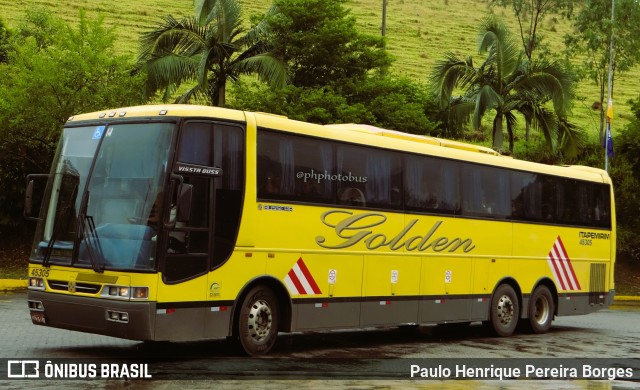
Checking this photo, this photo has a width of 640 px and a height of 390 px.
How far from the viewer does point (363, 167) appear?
1479 cm

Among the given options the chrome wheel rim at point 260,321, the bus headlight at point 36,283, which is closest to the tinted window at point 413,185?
the chrome wheel rim at point 260,321

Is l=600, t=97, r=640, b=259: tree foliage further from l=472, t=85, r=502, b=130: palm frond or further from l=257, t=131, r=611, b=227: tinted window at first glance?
l=257, t=131, r=611, b=227: tinted window

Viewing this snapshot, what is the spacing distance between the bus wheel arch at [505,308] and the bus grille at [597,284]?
2.83m

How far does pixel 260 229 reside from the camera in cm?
1284

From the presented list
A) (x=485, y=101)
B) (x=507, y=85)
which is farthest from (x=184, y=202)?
(x=507, y=85)

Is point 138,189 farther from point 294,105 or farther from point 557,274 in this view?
point 294,105

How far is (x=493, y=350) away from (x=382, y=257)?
7.89 ft

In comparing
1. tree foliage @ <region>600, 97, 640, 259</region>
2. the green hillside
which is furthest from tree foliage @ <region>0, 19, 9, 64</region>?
the green hillside

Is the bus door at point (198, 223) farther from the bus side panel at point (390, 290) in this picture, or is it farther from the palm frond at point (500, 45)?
the palm frond at point (500, 45)

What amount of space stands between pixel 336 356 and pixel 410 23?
265ft

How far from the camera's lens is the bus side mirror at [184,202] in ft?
37.5

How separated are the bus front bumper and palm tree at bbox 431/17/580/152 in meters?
21.7

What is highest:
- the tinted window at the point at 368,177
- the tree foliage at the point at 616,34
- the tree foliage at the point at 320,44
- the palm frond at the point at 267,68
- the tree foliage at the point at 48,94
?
the tree foliage at the point at 616,34

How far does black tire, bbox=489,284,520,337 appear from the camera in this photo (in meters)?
17.7
